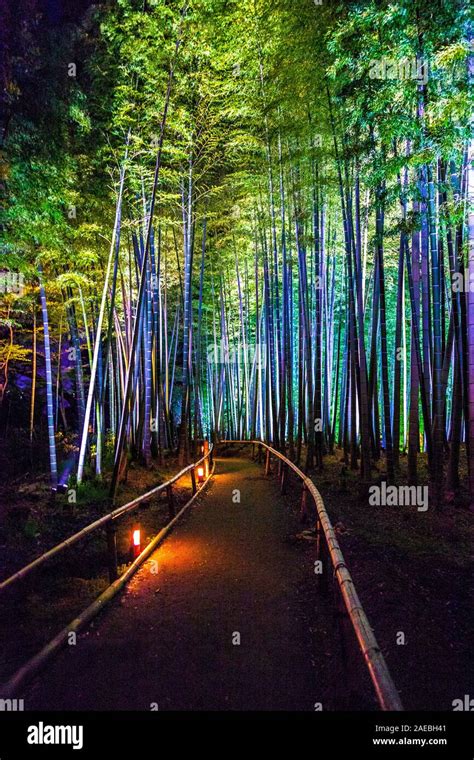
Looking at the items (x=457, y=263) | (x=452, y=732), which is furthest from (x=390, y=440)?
(x=452, y=732)

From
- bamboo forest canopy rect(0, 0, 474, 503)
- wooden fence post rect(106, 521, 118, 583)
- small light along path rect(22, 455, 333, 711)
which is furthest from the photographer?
bamboo forest canopy rect(0, 0, 474, 503)

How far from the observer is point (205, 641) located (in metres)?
2.77

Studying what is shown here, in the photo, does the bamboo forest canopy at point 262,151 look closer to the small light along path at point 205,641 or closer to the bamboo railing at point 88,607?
the small light along path at point 205,641

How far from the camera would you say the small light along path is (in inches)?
87.4

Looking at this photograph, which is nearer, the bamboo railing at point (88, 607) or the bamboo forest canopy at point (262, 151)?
the bamboo railing at point (88, 607)

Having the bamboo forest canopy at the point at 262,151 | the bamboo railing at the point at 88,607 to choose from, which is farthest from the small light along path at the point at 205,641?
the bamboo forest canopy at the point at 262,151

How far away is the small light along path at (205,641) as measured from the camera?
2219mm

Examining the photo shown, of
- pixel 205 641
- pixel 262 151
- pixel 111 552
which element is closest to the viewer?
pixel 205 641

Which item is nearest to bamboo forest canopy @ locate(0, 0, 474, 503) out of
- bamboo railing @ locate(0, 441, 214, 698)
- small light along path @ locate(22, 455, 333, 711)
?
small light along path @ locate(22, 455, 333, 711)

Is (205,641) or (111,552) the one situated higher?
(111,552)

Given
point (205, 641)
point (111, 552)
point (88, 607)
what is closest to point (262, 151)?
point (111, 552)

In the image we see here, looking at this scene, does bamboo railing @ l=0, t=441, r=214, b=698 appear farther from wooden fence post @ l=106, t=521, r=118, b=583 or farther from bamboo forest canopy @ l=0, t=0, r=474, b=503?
bamboo forest canopy @ l=0, t=0, r=474, b=503

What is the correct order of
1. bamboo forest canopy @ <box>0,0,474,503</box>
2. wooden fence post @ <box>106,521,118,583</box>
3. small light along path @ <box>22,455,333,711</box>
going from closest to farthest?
small light along path @ <box>22,455,333,711</box>, wooden fence post @ <box>106,521,118,583</box>, bamboo forest canopy @ <box>0,0,474,503</box>

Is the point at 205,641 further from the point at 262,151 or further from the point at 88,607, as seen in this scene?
the point at 262,151
